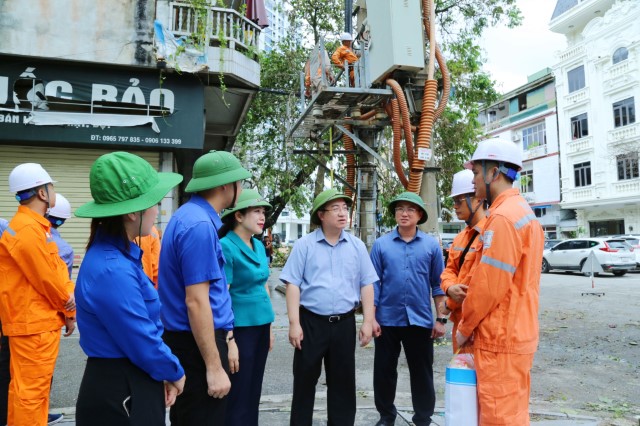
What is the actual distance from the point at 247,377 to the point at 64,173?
7.54m

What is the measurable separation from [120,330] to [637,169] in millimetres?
31102

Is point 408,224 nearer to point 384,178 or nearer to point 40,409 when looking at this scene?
point 40,409

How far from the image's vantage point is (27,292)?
330cm

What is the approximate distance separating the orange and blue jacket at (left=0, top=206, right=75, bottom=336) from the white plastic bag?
8.83ft

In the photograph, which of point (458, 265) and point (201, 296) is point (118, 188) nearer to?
point (201, 296)

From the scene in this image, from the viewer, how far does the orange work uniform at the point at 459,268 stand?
298 centimetres

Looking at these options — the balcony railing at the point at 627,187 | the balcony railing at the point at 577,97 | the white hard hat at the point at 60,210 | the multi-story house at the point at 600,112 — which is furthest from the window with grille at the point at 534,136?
the white hard hat at the point at 60,210

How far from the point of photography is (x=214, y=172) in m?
2.68

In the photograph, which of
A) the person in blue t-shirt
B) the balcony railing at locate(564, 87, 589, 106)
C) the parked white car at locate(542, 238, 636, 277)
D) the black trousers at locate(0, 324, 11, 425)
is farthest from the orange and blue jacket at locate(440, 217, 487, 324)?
the balcony railing at locate(564, 87, 589, 106)

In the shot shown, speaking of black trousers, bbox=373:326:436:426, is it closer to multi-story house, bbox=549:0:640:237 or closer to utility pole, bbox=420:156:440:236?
utility pole, bbox=420:156:440:236

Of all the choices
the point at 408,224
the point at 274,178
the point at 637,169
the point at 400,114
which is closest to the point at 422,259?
the point at 408,224

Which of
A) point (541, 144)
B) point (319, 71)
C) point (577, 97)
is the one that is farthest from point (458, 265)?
point (541, 144)

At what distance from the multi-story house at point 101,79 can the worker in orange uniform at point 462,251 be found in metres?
6.56

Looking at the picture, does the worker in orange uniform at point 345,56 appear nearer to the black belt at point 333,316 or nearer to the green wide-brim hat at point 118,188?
the black belt at point 333,316
